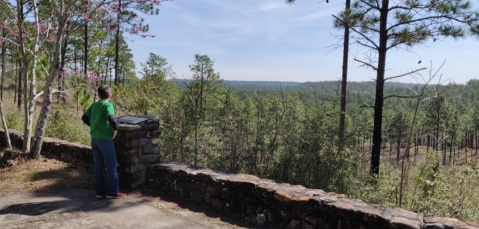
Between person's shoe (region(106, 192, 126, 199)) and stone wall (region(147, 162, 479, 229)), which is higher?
stone wall (region(147, 162, 479, 229))

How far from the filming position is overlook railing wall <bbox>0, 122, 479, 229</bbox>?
293 cm

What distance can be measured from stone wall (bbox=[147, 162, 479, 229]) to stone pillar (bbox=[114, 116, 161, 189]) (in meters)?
0.18

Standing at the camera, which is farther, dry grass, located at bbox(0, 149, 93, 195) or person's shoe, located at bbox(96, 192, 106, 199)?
dry grass, located at bbox(0, 149, 93, 195)

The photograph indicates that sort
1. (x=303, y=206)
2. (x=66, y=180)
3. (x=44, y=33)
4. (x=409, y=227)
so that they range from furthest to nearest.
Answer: (x=44, y=33) < (x=66, y=180) < (x=303, y=206) < (x=409, y=227)

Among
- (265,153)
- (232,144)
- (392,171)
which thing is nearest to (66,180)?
(232,144)

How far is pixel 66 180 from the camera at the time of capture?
5.08m

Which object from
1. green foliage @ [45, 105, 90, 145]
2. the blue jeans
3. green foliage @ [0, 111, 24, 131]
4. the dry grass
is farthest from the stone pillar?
green foliage @ [0, 111, 24, 131]

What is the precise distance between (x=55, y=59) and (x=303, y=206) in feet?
17.4

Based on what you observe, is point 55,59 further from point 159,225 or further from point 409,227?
point 409,227

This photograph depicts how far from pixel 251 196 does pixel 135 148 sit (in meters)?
1.91

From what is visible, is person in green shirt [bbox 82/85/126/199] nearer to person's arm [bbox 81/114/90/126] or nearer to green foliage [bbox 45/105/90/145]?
person's arm [bbox 81/114/90/126]

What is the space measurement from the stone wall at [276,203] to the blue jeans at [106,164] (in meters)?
0.68

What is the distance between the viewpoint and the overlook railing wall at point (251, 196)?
2926mm

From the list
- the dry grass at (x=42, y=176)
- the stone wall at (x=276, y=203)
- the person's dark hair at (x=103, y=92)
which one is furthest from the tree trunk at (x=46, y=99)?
the stone wall at (x=276, y=203)
